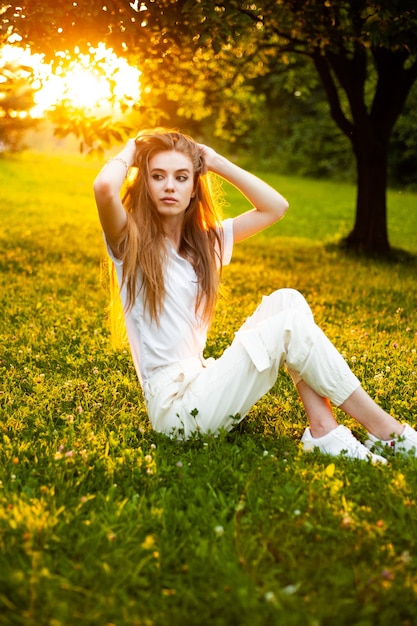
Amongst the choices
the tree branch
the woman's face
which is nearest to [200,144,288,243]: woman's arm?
the woman's face

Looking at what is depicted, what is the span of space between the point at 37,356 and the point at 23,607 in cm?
352

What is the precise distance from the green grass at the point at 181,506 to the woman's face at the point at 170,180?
148 cm

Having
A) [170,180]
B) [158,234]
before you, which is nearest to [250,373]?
[158,234]

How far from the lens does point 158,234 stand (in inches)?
188

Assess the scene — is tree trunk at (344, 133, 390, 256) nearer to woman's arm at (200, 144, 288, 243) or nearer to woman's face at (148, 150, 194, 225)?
woman's arm at (200, 144, 288, 243)

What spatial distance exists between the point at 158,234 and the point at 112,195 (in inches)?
20.0

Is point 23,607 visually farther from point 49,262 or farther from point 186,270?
point 49,262

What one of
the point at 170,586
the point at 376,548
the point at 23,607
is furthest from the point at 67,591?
the point at 376,548

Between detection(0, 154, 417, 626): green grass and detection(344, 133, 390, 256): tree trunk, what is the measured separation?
604 centimetres

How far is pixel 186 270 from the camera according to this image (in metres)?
4.84

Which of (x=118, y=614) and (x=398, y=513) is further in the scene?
(x=398, y=513)

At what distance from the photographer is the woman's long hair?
4.60 meters

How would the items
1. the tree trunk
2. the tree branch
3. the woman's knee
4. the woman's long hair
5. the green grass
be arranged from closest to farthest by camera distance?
the green grass, the woman's knee, the woman's long hair, the tree branch, the tree trunk

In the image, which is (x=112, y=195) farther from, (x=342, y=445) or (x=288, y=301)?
(x=342, y=445)
